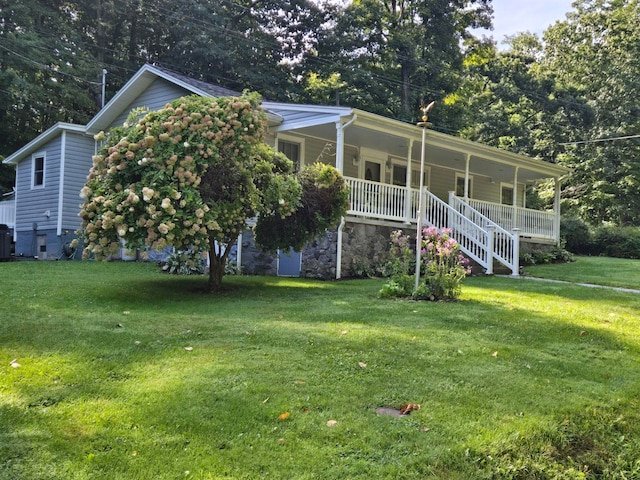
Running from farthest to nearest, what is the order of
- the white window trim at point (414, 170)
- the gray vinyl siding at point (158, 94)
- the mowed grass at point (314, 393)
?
the white window trim at point (414, 170), the gray vinyl siding at point (158, 94), the mowed grass at point (314, 393)

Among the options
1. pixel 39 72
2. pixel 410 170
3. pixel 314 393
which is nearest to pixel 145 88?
pixel 410 170

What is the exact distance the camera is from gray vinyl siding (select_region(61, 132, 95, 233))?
54.2 feet

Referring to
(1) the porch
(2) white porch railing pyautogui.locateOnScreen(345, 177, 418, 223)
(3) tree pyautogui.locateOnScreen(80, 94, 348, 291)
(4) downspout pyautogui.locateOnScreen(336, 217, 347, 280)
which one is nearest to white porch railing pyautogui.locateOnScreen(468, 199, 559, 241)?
(1) the porch

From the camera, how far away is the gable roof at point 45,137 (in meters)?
16.4

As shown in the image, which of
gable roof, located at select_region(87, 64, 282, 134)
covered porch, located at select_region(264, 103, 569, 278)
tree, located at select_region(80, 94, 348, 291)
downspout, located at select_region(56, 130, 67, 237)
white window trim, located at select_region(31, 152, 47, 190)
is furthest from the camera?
white window trim, located at select_region(31, 152, 47, 190)

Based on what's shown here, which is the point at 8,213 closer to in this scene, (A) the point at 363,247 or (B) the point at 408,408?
(A) the point at 363,247

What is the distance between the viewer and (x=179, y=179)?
7230 millimetres

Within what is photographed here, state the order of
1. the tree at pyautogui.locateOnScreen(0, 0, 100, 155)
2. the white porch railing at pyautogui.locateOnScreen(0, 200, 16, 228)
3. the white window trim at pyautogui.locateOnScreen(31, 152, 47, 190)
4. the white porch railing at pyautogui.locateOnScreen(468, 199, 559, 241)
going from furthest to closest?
the tree at pyautogui.locateOnScreen(0, 0, 100, 155) → the white porch railing at pyautogui.locateOnScreen(0, 200, 16, 228) → the white window trim at pyautogui.locateOnScreen(31, 152, 47, 190) → the white porch railing at pyautogui.locateOnScreen(468, 199, 559, 241)

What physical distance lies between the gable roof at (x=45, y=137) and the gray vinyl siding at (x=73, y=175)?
250 mm

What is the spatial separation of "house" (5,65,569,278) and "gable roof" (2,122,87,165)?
4 centimetres

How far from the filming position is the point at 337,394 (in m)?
3.83

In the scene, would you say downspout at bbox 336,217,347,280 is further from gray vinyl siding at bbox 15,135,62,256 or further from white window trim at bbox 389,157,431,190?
gray vinyl siding at bbox 15,135,62,256

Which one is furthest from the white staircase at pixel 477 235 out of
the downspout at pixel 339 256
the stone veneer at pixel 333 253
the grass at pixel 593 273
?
the downspout at pixel 339 256

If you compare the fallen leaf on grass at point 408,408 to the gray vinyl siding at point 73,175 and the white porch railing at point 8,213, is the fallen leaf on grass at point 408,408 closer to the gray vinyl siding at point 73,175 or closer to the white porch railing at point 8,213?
the gray vinyl siding at point 73,175
